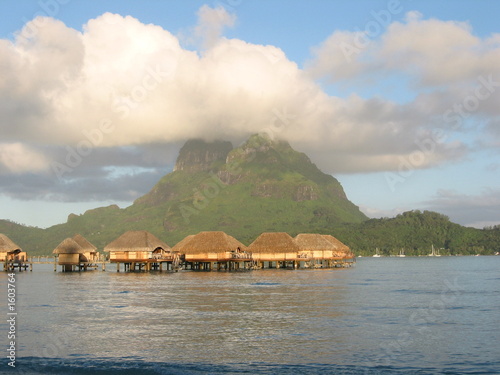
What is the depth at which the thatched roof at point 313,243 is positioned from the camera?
9731cm

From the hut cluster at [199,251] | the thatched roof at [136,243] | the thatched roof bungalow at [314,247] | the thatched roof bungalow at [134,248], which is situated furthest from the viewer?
the thatched roof bungalow at [314,247]

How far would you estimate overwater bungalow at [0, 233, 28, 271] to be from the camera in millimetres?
85500

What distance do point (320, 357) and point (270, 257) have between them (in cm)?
7023

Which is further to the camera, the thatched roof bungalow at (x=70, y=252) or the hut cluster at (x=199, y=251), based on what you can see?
the thatched roof bungalow at (x=70, y=252)

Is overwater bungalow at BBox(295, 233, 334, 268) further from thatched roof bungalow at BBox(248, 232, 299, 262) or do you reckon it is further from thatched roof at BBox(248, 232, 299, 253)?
thatched roof at BBox(248, 232, 299, 253)

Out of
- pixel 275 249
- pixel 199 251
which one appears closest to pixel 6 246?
pixel 199 251

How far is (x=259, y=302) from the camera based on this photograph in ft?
131

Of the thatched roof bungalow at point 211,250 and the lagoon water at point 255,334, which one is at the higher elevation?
the thatched roof bungalow at point 211,250

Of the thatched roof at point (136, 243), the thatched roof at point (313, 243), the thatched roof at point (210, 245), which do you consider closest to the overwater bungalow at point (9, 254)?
the thatched roof at point (136, 243)

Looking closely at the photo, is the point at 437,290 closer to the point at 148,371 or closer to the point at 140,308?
the point at 140,308

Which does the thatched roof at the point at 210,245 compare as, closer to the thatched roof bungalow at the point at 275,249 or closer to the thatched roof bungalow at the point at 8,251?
the thatched roof bungalow at the point at 275,249

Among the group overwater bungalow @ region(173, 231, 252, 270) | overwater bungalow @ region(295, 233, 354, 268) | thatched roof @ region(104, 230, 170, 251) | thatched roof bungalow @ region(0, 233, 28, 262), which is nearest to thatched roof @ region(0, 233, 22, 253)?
thatched roof bungalow @ region(0, 233, 28, 262)

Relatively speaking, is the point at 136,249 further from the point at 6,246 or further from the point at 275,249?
the point at 275,249

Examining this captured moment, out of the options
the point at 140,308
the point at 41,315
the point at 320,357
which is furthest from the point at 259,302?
the point at 320,357
